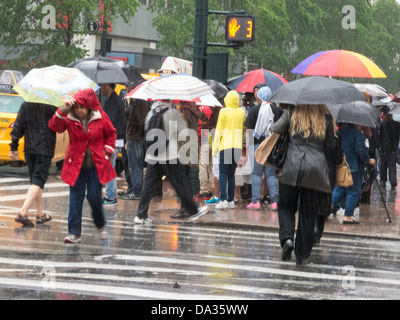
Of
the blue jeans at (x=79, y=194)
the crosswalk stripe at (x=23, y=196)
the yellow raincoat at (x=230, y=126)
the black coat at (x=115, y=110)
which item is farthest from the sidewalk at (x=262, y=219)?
the blue jeans at (x=79, y=194)

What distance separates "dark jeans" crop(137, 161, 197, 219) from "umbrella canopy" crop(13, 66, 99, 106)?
1683 millimetres

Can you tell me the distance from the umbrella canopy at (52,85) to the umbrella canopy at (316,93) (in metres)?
2.63

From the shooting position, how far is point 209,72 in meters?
16.1

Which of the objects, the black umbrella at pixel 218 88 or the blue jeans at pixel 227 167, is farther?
the black umbrella at pixel 218 88

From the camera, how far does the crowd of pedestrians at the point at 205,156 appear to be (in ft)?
30.2

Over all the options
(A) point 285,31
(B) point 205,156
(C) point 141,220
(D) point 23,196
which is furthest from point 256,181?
(A) point 285,31

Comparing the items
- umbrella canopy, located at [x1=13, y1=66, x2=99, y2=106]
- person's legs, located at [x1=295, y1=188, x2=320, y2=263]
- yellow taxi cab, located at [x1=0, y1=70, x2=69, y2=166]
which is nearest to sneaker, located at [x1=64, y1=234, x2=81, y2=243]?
umbrella canopy, located at [x1=13, y1=66, x2=99, y2=106]

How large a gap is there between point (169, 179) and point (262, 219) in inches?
63.2

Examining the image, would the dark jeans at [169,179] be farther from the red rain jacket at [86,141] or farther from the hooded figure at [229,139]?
the red rain jacket at [86,141]

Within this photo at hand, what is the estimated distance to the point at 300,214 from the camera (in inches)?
365

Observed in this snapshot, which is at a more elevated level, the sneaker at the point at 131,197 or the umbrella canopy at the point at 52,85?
the umbrella canopy at the point at 52,85

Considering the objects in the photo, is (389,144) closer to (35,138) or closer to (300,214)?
(35,138)

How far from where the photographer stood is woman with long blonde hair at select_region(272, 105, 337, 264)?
29.9 feet
